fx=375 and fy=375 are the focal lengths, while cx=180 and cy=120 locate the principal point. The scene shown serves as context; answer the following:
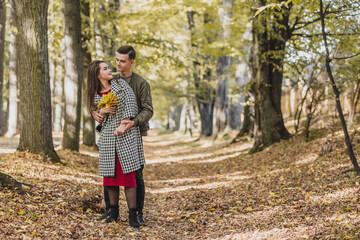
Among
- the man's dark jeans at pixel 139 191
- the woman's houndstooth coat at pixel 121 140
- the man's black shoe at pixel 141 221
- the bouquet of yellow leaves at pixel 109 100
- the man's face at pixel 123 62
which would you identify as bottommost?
the man's black shoe at pixel 141 221

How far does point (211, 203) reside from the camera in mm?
6320

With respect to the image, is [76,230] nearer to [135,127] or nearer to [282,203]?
[135,127]

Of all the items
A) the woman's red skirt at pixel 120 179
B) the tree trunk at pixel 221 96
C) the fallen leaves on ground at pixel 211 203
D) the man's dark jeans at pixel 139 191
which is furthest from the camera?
the tree trunk at pixel 221 96

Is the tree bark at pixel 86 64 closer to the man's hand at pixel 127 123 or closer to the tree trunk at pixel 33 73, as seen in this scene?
the tree trunk at pixel 33 73

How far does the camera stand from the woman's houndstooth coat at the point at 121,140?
4469mm

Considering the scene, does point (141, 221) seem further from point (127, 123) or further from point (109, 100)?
point (109, 100)

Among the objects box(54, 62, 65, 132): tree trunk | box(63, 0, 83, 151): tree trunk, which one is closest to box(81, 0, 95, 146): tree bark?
box(63, 0, 83, 151): tree trunk

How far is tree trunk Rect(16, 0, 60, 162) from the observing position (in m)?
7.68

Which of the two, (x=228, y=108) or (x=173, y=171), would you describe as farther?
(x=228, y=108)

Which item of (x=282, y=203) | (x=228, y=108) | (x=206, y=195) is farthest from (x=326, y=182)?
(x=228, y=108)

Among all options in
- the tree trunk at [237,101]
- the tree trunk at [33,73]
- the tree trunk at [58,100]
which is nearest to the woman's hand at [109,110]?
the tree trunk at [33,73]

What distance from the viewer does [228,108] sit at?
20203 millimetres

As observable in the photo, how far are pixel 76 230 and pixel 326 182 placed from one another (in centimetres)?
425

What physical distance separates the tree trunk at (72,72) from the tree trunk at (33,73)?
3.60 m
